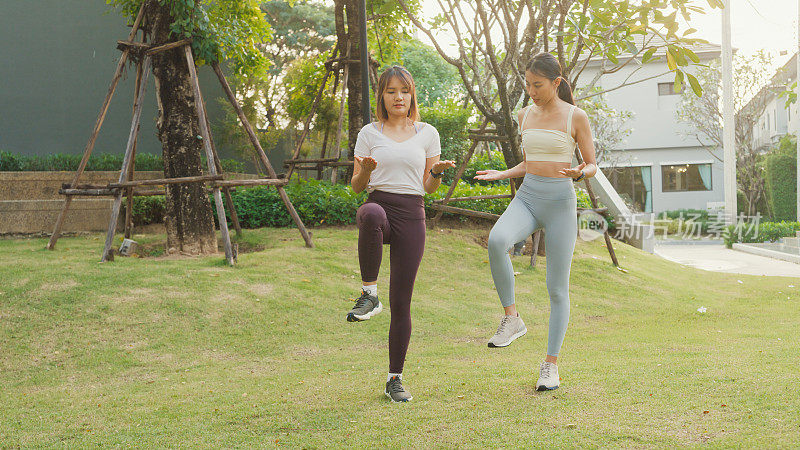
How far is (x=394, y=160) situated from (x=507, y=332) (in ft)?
4.33

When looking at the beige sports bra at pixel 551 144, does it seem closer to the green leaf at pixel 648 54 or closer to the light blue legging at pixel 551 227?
the light blue legging at pixel 551 227

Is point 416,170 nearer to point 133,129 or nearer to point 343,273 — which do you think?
point 343,273

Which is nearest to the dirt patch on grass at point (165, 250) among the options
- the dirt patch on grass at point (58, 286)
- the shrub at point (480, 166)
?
the dirt patch on grass at point (58, 286)

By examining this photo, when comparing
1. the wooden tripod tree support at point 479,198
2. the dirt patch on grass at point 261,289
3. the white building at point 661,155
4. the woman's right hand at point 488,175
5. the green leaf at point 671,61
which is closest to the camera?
the woman's right hand at point 488,175

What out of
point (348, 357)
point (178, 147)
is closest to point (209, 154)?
point (178, 147)

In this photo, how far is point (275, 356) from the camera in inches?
275

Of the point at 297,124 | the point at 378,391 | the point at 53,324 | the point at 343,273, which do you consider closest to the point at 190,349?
the point at 53,324

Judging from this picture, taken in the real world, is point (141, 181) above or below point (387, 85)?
below

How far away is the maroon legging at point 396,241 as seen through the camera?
14.1 ft

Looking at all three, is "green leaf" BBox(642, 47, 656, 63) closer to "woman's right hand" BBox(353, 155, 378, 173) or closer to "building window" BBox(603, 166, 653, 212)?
"woman's right hand" BBox(353, 155, 378, 173)

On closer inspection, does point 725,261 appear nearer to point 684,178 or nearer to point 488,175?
point 488,175

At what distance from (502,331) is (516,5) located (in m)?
7.25

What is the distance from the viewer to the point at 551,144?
462 cm

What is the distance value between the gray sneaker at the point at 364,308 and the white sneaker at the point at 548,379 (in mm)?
1282
